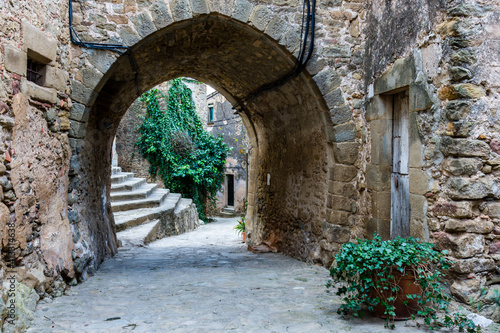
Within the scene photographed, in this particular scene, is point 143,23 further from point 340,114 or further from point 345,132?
point 345,132

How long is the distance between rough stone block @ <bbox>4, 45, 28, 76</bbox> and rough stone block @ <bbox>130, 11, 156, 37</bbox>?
1.24 meters

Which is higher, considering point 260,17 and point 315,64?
point 260,17

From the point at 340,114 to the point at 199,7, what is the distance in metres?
1.87

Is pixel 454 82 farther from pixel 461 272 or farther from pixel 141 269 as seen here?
pixel 141 269

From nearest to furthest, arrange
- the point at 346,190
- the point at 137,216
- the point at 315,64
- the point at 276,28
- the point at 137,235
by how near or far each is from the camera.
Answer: the point at 276,28 → the point at 315,64 → the point at 346,190 → the point at 137,235 → the point at 137,216

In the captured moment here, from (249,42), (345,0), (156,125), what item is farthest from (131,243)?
(156,125)

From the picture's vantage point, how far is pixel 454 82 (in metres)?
3.12

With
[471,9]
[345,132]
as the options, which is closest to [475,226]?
[471,9]

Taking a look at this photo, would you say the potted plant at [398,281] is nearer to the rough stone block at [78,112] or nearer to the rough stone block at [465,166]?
the rough stone block at [465,166]

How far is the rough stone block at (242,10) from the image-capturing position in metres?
4.32

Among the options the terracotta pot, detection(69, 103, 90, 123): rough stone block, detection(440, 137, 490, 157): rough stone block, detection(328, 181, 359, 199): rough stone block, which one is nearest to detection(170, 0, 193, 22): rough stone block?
detection(69, 103, 90, 123): rough stone block

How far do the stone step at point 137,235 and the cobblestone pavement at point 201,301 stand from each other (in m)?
1.47

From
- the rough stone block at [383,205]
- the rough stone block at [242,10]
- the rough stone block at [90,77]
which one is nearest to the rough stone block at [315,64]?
the rough stone block at [242,10]

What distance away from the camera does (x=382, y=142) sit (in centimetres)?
430
